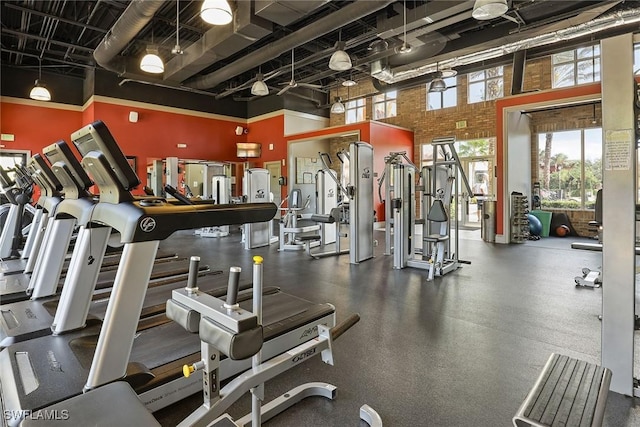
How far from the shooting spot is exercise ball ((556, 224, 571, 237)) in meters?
8.46

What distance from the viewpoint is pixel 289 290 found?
4059mm

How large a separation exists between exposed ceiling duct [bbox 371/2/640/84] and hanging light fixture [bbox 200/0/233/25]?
456 cm

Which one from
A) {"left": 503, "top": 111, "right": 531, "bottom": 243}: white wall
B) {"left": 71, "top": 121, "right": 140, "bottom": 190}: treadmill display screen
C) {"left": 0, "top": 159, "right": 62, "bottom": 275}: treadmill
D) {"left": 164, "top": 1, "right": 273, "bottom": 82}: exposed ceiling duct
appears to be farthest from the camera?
{"left": 503, "top": 111, "right": 531, "bottom": 243}: white wall

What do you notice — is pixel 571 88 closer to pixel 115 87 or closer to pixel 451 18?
pixel 451 18

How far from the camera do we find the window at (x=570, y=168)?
8.55 meters

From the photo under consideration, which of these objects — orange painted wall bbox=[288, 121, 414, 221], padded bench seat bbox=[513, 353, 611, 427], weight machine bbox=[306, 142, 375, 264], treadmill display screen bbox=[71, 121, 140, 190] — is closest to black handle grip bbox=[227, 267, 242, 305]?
treadmill display screen bbox=[71, 121, 140, 190]

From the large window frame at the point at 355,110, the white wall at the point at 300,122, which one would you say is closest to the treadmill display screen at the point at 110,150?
the white wall at the point at 300,122

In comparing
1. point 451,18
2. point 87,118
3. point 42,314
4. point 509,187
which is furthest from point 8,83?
point 509,187

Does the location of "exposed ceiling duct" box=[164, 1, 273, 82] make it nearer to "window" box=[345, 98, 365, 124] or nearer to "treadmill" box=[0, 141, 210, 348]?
"treadmill" box=[0, 141, 210, 348]

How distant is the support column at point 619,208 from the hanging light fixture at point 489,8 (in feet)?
9.50

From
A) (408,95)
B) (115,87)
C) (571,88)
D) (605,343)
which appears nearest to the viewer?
(605,343)

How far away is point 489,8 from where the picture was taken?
450cm

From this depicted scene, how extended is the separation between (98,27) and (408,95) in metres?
8.63

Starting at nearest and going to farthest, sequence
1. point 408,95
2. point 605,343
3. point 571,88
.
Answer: point 605,343
point 571,88
point 408,95
